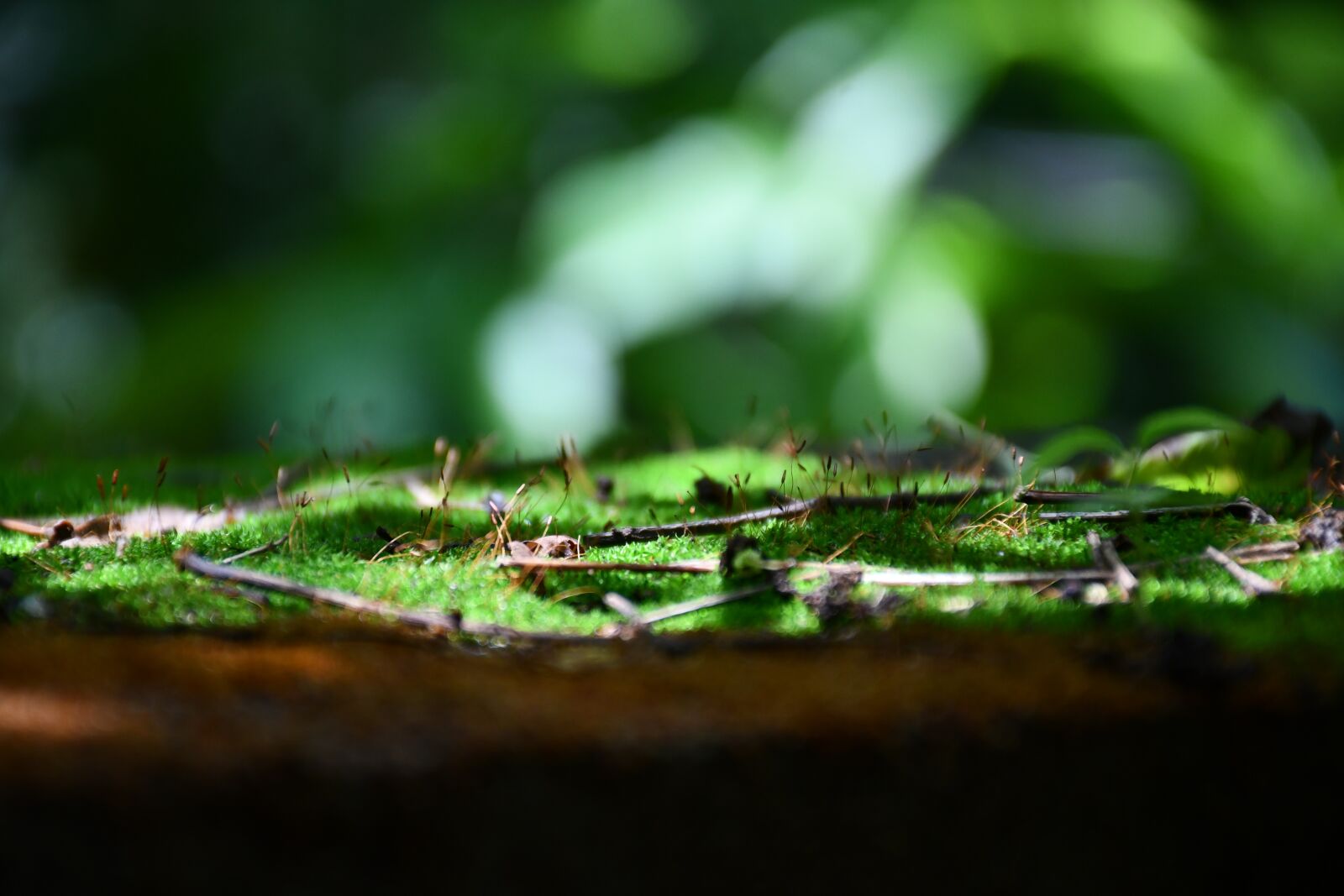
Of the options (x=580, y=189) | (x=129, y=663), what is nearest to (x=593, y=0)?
(x=580, y=189)

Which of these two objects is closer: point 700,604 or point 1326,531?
point 700,604

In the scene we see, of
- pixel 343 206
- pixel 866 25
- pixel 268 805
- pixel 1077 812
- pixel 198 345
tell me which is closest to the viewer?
pixel 268 805

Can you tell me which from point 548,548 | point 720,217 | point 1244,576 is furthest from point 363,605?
point 720,217

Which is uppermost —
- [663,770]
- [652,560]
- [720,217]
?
[720,217]

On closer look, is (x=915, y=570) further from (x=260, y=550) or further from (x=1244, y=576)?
(x=260, y=550)

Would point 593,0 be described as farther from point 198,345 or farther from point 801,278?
point 198,345

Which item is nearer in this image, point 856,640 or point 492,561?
point 856,640

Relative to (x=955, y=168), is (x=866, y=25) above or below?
above

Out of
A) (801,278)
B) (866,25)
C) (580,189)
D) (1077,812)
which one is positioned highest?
(866,25)
